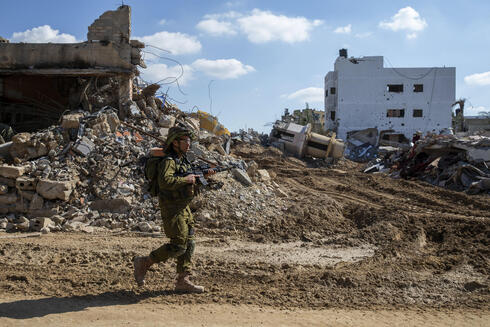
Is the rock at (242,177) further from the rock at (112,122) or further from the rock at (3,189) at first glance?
the rock at (3,189)

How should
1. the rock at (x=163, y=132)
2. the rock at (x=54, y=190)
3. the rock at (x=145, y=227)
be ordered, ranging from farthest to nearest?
the rock at (x=163, y=132) < the rock at (x=54, y=190) < the rock at (x=145, y=227)

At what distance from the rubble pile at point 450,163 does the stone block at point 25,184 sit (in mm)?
10668

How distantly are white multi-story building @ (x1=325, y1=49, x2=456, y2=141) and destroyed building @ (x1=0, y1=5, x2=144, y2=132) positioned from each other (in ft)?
77.7

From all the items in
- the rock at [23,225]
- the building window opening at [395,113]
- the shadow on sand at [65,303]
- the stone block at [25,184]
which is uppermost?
the building window opening at [395,113]

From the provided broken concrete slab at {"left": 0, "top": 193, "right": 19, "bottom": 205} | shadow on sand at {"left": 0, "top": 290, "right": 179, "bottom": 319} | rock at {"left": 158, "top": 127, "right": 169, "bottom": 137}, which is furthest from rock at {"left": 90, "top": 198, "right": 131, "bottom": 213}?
shadow on sand at {"left": 0, "top": 290, "right": 179, "bottom": 319}

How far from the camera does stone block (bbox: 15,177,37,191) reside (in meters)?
6.97

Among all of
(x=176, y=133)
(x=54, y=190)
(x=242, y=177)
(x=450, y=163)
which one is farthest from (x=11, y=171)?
(x=450, y=163)

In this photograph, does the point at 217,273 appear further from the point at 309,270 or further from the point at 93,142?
the point at 93,142

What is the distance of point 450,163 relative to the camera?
13.1 meters

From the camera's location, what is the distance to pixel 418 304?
3.63m

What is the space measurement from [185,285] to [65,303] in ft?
3.38

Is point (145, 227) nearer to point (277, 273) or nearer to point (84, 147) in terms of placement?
point (84, 147)

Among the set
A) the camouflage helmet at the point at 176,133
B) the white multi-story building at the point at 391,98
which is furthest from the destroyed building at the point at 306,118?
the camouflage helmet at the point at 176,133

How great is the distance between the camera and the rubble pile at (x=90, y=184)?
6.74 metres
